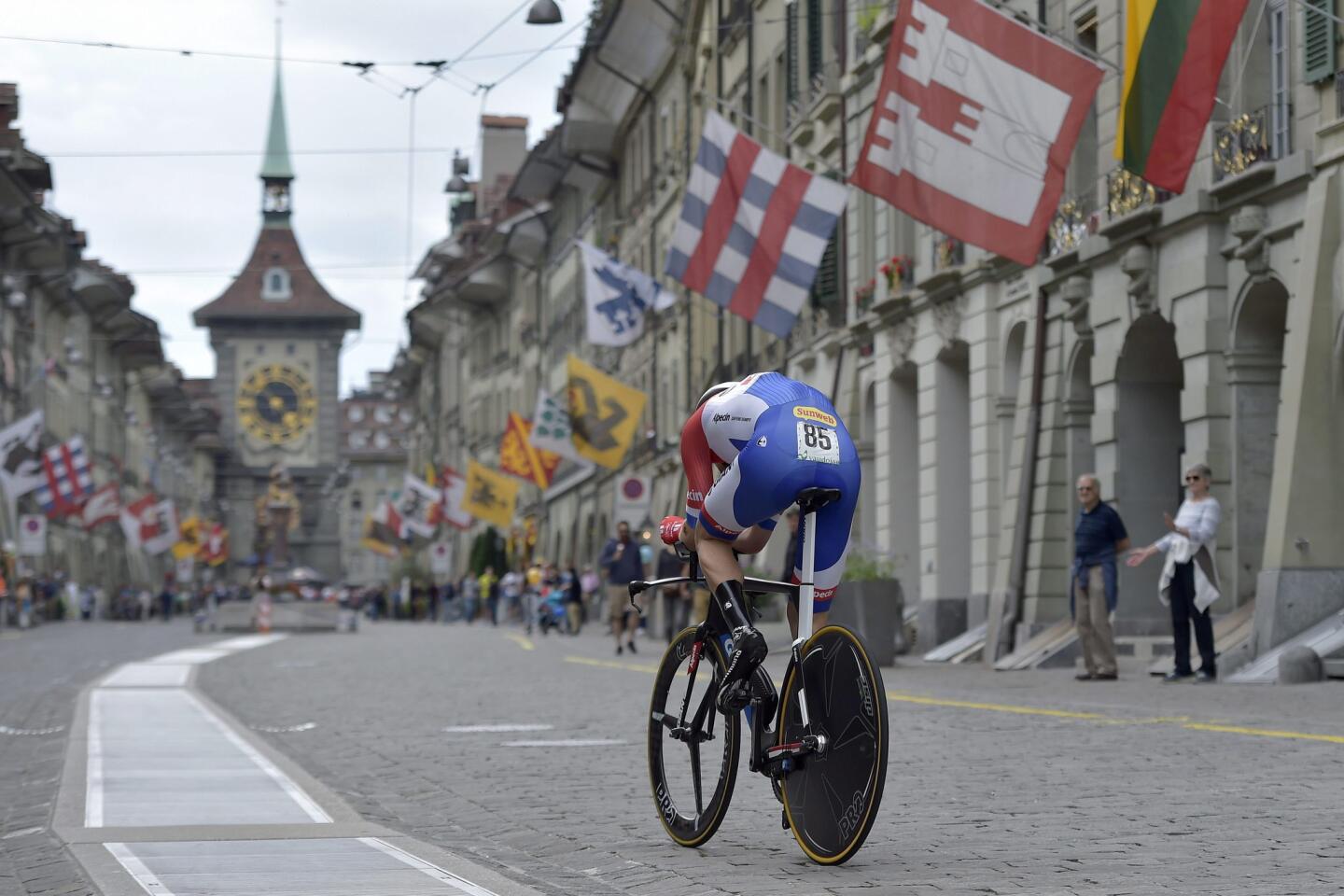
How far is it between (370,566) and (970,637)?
551 feet

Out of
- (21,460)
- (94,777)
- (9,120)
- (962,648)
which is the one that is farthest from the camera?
(9,120)

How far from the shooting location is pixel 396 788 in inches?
442

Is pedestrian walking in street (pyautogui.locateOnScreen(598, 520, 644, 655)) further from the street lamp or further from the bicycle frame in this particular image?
the bicycle frame

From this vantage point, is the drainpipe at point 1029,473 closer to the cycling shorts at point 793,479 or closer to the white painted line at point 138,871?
the white painted line at point 138,871

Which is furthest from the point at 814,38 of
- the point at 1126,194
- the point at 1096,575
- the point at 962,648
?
the point at 1096,575

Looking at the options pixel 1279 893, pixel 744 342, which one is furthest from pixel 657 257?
pixel 1279 893

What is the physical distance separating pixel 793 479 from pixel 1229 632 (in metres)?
14.5

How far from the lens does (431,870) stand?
25.4ft

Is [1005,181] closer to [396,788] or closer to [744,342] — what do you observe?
[396,788]

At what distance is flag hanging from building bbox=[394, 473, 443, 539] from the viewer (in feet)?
251

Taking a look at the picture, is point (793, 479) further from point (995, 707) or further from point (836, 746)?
point (995, 707)

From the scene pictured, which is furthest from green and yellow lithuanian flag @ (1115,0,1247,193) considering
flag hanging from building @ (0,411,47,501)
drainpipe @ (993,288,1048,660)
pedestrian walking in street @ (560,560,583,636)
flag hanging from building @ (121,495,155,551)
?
flag hanging from building @ (121,495,155,551)

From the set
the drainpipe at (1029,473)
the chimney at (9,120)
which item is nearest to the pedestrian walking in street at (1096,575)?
the drainpipe at (1029,473)

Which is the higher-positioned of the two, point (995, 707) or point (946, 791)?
point (995, 707)
